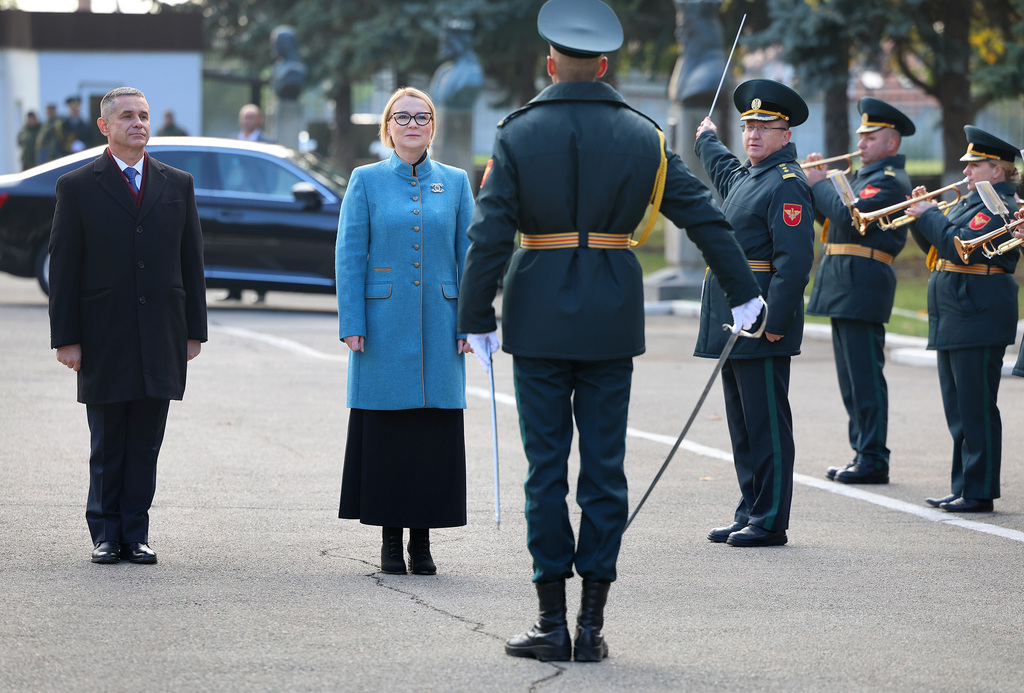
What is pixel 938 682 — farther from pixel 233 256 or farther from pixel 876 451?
pixel 233 256

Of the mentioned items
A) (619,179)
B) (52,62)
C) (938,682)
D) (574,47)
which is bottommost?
(938,682)

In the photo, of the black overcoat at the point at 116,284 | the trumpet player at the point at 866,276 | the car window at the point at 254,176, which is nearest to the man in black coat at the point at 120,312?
the black overcoat at the point at 116,284

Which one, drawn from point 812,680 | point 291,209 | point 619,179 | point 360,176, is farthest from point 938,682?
point 291,209

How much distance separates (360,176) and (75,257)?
121cm

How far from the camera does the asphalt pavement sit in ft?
15.4

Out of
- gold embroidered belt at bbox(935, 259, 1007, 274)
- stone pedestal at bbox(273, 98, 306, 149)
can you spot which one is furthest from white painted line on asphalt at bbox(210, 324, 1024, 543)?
stone pedestal at bbox(273, 98, 306, 149)

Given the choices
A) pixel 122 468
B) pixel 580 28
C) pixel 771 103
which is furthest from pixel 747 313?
pixel 122 468

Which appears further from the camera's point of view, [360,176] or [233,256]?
[233,256]

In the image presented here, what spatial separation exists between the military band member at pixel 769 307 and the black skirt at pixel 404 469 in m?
1.38

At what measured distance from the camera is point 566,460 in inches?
190

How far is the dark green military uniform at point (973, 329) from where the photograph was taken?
7547mm

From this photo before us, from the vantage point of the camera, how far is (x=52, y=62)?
33781 mm

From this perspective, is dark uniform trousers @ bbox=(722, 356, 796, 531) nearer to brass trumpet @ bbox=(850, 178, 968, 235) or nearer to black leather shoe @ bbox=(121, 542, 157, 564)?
brass trumpet @ bbox=(850, 178, 968, 235)

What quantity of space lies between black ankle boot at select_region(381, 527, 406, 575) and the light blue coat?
51 cm
